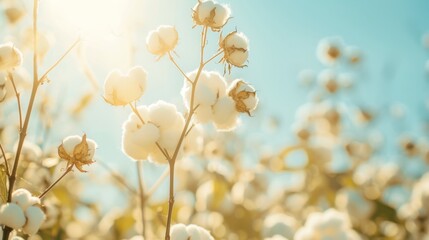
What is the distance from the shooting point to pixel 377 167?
438 centimetres

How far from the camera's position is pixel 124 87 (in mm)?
1096

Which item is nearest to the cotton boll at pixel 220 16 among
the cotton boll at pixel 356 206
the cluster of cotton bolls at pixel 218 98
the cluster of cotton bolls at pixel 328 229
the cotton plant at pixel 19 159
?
the cluster of cotton bolls at pixel 218 98

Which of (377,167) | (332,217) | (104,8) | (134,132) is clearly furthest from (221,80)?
(377,167)

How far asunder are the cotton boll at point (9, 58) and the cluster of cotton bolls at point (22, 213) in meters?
0.25

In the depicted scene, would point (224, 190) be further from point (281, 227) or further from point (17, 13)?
point (17, 13)

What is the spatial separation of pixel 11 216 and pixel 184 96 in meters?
0.45

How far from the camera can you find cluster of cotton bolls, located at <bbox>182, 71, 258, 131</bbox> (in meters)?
1.22

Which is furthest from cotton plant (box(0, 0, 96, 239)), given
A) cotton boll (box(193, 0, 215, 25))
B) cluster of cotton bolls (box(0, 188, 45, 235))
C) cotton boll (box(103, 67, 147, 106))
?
cotton boll (box(193, 0, 215, 25))

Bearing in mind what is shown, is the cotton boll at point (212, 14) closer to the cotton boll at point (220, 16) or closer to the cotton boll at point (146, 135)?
the cotton boll at point (220, 16)

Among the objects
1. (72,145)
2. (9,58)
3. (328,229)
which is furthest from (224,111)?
(328,229)

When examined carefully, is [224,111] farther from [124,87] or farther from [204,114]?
[124,87]

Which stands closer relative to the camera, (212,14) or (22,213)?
(22,213)

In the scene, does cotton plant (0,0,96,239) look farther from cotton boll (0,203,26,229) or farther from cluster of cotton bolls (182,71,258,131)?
cluster of cotton bolls (182,71,258,131)

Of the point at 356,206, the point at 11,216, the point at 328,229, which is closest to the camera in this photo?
the point at 11,216
